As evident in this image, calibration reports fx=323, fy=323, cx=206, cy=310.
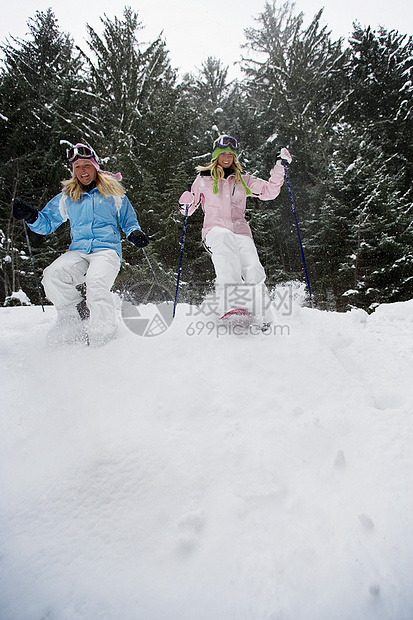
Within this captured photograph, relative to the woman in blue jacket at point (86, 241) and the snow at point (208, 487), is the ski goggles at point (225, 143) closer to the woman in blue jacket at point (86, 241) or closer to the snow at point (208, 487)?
the woman in blue jacket at point (86, 241)

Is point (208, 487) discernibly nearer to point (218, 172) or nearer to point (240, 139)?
point (218, 172)

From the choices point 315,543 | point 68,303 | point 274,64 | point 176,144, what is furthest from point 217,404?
point 274,64

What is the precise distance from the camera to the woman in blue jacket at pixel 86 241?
293cm

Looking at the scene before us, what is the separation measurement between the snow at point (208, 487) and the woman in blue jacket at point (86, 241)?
57 cm

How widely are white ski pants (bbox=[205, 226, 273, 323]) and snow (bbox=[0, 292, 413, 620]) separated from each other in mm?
778

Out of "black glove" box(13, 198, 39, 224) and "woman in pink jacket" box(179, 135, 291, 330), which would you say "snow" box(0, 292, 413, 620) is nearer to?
"woman in pink jacket" box(179, 135, 291, 330)

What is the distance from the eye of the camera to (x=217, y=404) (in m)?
1.95

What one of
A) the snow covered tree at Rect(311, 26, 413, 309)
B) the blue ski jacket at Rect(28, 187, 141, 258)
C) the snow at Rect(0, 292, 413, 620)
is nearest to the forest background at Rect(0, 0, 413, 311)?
the snow covered tree at Rect(311, 26, 413, 309)

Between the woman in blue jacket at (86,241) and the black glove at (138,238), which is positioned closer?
the woman in blue jacket at (86,241)

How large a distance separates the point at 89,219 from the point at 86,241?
0.22 metres

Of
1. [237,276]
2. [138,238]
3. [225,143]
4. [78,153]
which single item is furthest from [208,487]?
[225,143]

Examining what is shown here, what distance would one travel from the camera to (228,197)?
11.6ft

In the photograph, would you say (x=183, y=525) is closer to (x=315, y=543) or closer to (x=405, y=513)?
(x=315, y=543)

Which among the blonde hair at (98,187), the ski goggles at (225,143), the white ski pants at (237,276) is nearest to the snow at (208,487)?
the white ski pants at (237,276)
